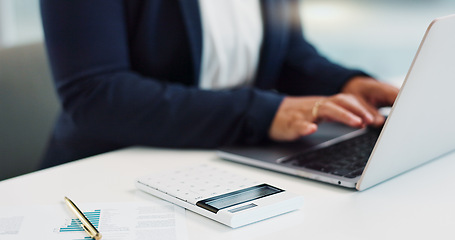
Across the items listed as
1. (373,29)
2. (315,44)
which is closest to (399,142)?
(315,44)

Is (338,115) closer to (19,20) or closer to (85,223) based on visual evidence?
(85,223)

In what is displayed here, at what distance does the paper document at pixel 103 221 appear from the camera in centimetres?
48

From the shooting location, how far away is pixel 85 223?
495 mm

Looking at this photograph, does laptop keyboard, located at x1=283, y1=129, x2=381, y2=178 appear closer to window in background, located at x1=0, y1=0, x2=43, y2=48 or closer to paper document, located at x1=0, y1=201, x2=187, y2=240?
paper document, located at x1=0, y1=201, x2=187, y2=240

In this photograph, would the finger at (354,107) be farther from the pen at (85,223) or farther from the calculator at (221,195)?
the pen at (85,223)

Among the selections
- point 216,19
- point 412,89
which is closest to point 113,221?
point 412,89

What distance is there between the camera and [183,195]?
0.55m

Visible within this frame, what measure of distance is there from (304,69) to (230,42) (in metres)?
0.21

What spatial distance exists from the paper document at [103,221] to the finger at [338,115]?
0.99ft

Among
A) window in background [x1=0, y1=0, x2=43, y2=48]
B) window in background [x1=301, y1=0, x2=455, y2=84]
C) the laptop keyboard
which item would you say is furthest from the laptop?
window in background [x1=0, y1=0, x2=43, y2=48]

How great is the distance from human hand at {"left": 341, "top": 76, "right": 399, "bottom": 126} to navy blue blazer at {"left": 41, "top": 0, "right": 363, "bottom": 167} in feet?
0.66

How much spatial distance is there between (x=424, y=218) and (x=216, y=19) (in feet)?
1.89

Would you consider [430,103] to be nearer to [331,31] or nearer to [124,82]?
[124,82]

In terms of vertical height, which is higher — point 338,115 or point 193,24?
point 193,24
